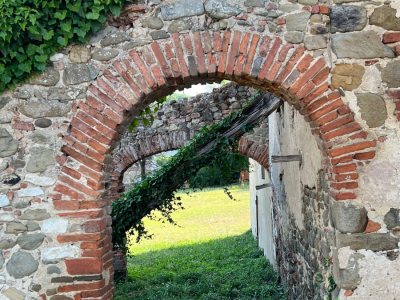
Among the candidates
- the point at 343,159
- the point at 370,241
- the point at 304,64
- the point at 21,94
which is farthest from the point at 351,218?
the point at 21,94

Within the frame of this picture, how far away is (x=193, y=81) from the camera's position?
3.27 m

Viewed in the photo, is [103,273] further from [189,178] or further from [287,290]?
[287,290]

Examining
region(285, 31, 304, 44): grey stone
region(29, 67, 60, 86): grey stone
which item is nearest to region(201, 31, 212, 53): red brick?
region(285, 31, 304, 44): grey stone

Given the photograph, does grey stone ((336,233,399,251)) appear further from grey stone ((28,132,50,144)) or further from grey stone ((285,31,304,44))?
grey stone ((28,132,50,144))

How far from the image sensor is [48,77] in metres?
3.23

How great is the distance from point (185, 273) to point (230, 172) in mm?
2834

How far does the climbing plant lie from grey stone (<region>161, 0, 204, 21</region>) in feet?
8.35

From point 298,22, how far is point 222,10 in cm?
60

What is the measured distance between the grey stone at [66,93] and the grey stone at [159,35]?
0.72m

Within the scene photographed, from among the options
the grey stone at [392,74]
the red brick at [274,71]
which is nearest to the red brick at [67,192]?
the red brick at [274,71]

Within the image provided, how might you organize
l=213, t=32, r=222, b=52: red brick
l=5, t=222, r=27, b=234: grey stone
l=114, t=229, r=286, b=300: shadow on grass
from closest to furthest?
l=213, t=32, r=222, b=52: red brick < l=5, t=222, r=27, b=234: grey stone < l=114, t=229, r=286, b=300: shadow on grass

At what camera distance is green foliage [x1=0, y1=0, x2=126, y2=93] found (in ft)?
9.94

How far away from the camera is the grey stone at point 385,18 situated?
2.98 m

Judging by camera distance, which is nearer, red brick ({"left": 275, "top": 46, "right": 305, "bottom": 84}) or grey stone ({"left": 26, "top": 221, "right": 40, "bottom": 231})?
red brick ({"left": 275, "top": 46, "right": 305, "bottom": 84})
